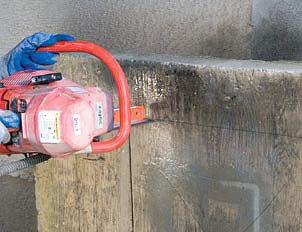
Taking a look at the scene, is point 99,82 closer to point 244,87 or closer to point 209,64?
point 209,64

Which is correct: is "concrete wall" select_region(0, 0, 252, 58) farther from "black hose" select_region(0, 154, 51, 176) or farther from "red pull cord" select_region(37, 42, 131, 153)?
"black hose" select_region(0, 154, 51, 176)

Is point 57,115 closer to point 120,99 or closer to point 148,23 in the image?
point 120,99

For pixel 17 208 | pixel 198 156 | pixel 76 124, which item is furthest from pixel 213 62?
pixel 17 208

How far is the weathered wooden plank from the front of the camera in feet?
7.23

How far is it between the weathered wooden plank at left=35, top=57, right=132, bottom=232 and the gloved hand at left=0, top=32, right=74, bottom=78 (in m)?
0.36

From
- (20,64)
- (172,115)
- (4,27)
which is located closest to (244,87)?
(172,115)

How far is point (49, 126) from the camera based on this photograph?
56.8 inches

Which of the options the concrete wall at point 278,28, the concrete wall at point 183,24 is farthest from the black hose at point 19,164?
the concrete wall at point 278,28

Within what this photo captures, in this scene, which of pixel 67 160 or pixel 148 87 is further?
pixel 67 160

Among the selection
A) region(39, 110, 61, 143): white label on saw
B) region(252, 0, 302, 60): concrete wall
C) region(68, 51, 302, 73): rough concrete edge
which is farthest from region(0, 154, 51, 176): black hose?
region(252, 0, 302, 60): concrete wall

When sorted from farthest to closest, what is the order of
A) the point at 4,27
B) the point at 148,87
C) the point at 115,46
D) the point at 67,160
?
the point at 4,27 → the point at 115,46 → the point at 67,160 → the point at 148,87

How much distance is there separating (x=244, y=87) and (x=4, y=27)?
1.92m

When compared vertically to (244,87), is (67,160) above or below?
below

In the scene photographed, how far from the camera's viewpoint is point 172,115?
2012 mm
